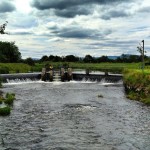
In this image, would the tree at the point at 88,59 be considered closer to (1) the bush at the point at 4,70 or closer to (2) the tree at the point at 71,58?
(2) the tree at the point at 71,58

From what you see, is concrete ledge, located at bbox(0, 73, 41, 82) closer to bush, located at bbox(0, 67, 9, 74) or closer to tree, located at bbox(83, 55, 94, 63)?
bush, located at bbox(0, 67, 9, 74)

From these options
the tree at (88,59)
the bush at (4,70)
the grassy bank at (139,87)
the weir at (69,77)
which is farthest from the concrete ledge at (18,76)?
the tree at (88,59)

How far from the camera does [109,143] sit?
20188mm

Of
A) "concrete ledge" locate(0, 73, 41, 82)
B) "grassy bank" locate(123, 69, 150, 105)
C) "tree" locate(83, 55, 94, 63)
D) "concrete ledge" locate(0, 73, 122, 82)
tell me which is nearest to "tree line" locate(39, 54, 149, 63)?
"tree" locate(83, 55, 94, 63)

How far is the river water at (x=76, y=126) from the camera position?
20000mm

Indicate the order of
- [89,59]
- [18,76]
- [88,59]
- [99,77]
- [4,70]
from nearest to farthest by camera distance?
[99,77] < [18,76] < [4,70] < [88,59] < [89,59]

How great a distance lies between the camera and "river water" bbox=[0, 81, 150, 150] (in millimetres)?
20000

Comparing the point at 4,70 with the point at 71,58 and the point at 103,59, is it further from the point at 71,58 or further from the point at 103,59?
the point at 71,58

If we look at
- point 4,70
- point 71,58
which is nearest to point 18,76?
point 4,70

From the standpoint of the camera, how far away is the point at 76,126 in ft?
81.5

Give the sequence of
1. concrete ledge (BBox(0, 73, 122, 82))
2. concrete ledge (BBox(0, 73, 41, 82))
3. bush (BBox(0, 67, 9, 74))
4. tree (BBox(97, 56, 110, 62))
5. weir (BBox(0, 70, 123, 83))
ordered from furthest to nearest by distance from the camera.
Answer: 1. tree (BBox(97, 56, 110, 62))
2. bush (BBox(0, 67, 9, 74))
3. concrete ledge (BBox(0, 73, 41, 82))
4. weir (BBox(0, 70, 123, 83))
5. concrete ledge (BBox(0, 73, 122, 82))

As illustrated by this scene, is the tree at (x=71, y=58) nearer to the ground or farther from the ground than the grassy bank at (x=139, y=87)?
farther from the ground

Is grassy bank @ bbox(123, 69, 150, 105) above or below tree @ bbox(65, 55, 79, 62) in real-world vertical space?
below

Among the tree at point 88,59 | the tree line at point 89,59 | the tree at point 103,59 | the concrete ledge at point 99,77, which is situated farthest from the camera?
the tree at point 88,59
